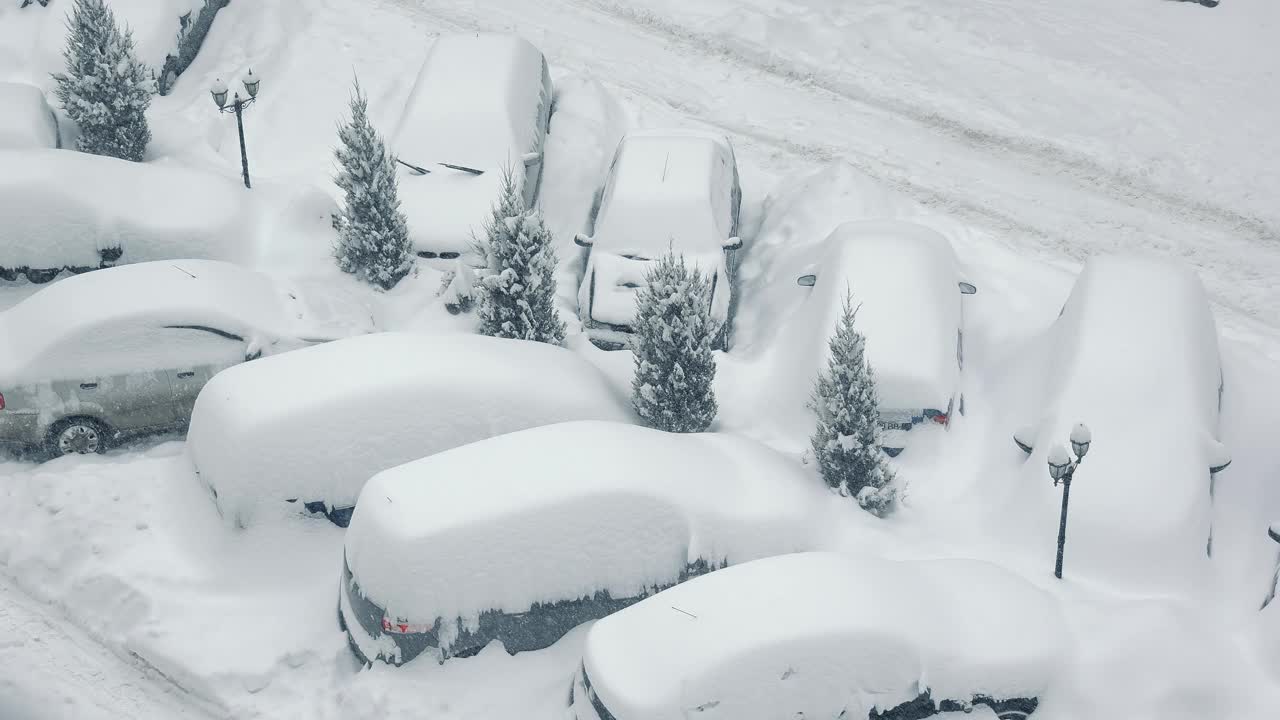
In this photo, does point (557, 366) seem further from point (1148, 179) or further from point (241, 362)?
point (1148, 179)

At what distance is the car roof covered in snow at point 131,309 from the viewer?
11555 millimetres

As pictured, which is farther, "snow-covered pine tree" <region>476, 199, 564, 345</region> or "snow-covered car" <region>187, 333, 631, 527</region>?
"snow-covered pine tree" <region>476, 199, 564, 345</region>

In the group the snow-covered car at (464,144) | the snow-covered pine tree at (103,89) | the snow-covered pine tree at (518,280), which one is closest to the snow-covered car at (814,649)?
the snow-covered pine tree at (518,280)

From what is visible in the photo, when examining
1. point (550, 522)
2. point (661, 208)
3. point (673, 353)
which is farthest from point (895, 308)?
point (550, 522)

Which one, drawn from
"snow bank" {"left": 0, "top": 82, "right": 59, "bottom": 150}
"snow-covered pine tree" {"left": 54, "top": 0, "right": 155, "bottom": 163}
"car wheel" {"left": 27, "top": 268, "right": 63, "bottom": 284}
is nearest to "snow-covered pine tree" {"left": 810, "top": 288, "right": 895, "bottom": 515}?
"car wheel" {"left": 27, "top": 268, "right": 63, "bottom": 284}

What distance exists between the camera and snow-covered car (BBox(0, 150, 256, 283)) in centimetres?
1352

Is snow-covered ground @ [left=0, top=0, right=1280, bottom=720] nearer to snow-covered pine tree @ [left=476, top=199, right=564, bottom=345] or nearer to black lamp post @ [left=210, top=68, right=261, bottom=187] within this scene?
black lamp post @ [left=210, top=68, right=261, bottom=187]

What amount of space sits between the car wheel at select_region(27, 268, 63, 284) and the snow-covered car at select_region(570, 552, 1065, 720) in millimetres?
8726

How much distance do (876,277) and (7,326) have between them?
29.1 ft

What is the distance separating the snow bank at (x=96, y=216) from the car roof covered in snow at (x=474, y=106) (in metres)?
2.52

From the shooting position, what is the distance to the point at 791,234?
1510 cm

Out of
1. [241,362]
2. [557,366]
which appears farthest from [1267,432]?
[241,362]

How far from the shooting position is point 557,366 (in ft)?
37.8

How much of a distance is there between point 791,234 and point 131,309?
773 centimetres
